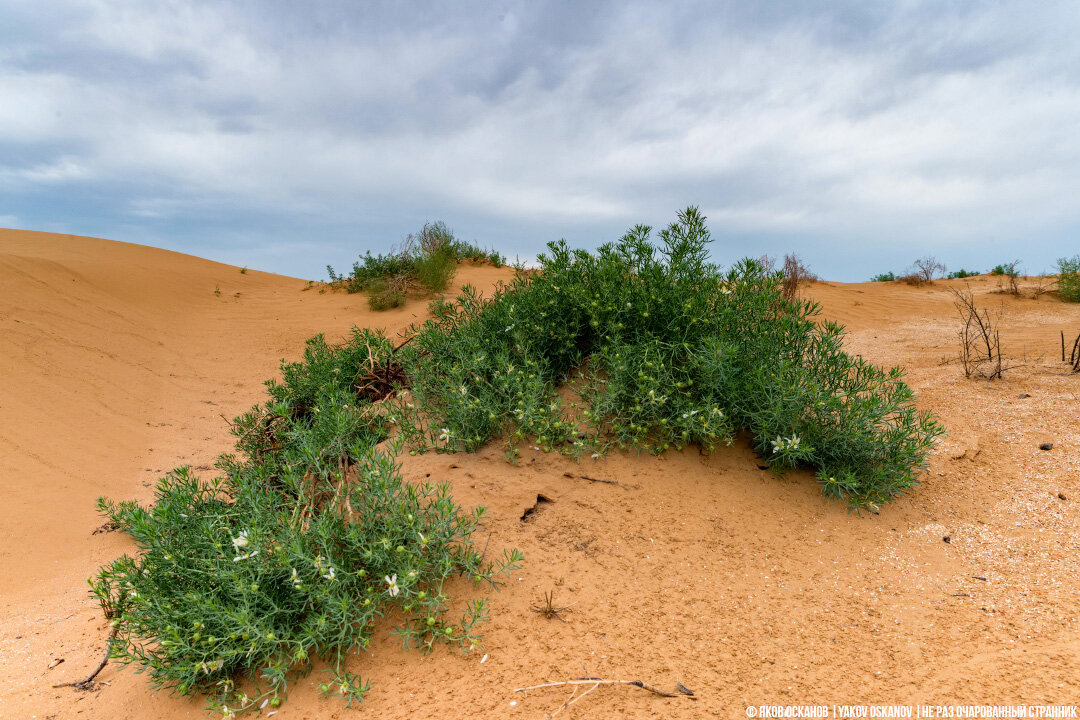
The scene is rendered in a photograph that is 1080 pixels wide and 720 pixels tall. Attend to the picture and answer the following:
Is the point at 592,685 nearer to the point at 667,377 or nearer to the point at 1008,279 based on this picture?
the point at 667,377

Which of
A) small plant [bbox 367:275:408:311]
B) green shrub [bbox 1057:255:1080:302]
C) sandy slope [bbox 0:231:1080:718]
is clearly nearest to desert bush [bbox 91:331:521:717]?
sandy slope [bbox 0:231:1080:718]

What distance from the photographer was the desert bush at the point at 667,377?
11.6ft

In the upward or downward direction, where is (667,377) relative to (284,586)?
upward

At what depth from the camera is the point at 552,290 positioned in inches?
173

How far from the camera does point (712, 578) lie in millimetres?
2951

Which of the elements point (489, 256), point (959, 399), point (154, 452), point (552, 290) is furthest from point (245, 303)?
point (959, 399)

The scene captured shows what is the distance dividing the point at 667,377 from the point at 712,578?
128 centimetres

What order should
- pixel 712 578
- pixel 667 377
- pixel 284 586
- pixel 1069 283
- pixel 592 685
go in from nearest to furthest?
pixel 592 685, pixel 284 586, pixel 712 578, pixel 667 377, pixel 1069 283

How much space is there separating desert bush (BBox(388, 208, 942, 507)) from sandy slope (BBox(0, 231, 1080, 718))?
0.22 m

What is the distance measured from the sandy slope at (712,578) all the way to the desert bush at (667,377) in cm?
22

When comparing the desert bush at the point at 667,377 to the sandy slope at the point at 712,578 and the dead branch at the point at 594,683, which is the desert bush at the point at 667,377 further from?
the dead branch at the point at 594,683

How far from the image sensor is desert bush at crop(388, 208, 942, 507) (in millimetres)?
3527

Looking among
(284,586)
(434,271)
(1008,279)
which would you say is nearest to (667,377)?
(284,586)

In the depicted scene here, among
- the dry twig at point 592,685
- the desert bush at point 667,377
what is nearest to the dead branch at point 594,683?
the dry twig at point 592,685
